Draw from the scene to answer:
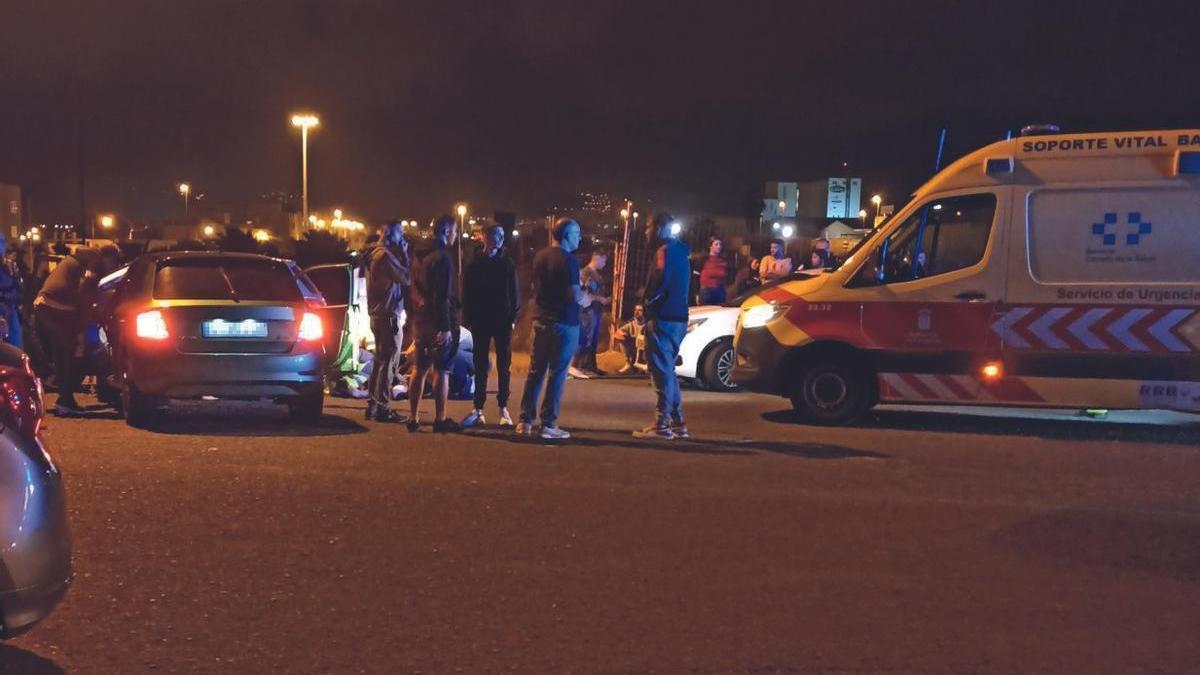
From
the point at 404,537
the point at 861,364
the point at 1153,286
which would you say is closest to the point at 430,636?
the point at 404,537

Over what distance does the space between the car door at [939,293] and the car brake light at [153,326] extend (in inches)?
235

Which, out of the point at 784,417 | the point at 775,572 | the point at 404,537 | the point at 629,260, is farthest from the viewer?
the point at 629,260

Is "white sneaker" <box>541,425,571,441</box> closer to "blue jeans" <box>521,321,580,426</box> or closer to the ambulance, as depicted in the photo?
"blue jeans" <box>521,321,580,426</box>

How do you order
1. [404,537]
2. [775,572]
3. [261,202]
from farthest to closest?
[261,202], [404,537], [775,572]

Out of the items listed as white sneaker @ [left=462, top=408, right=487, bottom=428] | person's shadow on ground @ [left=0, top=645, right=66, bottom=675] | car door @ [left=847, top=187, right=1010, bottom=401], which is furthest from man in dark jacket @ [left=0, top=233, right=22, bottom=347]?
car door @ [left=847, top=187, right=1010, bottom=401]

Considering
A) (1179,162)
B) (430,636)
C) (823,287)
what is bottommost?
(430,636)

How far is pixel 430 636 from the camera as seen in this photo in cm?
452

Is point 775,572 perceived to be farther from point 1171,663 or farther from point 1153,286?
point 1153,286

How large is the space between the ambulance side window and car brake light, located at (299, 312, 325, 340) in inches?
190

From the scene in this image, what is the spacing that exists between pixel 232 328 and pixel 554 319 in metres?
2.65

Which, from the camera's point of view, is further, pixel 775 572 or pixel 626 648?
pixel 775 572

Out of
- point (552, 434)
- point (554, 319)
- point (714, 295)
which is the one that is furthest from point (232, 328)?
point (714, 295)

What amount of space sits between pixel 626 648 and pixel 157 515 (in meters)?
3.20

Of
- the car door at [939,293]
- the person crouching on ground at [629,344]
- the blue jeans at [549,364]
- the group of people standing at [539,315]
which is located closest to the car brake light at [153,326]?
the group of people standing at [539,315]
